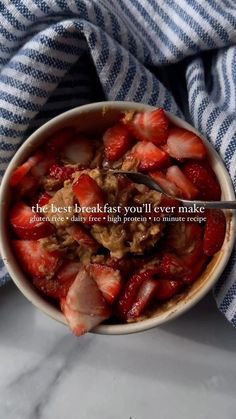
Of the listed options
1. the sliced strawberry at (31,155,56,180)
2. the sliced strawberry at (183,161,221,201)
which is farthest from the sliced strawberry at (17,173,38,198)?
the sliced strawberry at (183,161,221,201)

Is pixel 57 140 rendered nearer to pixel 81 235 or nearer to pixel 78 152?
pixel 78 152

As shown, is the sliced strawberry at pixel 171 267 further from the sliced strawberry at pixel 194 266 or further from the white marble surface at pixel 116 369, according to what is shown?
the white marble surface at pixel 116 369

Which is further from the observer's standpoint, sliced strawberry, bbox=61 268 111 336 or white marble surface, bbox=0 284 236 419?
white marble surface, bbox=0 284 236 419

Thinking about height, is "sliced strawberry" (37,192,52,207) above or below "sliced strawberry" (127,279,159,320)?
above

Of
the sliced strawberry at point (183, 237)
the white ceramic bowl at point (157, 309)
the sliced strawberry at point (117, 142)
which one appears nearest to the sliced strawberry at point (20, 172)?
the white ceramic bowl at point (157, 309)

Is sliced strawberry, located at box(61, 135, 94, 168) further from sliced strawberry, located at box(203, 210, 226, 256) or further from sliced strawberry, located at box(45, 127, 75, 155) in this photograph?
sliced strawberry, located at box(203, 210, 226, 256)

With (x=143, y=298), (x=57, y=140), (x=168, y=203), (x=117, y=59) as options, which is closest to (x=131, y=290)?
(x=143, y=298)
